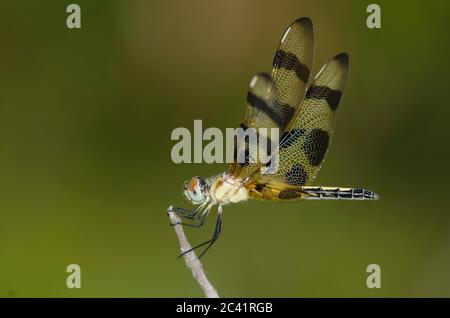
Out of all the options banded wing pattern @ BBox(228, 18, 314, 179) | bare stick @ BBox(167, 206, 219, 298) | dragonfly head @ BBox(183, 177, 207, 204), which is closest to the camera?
bare stick @ BBox(167, 206, 219, 298)

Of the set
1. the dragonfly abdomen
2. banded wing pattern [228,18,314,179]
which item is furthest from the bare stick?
the dragonfly abdomen

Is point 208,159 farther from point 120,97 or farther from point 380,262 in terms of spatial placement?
point 380,262

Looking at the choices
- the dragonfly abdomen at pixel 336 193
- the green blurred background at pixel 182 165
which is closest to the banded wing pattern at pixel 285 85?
the dragonfly abdomen at pixel 336 193

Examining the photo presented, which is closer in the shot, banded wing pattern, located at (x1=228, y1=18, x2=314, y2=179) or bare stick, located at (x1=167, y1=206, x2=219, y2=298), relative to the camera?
bare stick, located at (x1=167, y1=206, x2=219, y2=298)

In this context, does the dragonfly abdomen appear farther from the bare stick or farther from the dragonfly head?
the bare stick

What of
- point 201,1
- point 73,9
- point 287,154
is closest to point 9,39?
point 73,9
